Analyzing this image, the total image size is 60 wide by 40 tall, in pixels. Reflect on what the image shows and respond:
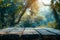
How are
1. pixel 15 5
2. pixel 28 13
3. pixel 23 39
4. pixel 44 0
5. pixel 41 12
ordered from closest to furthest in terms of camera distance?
pixel 23 39, pixel 15 5, pixel 44 0, pixel 28 13, pixel 41 12

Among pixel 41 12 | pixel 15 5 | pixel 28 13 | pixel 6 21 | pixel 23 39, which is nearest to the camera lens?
pixel 23 39

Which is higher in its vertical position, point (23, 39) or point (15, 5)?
point (23, 39)

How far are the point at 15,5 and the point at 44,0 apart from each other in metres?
2.36

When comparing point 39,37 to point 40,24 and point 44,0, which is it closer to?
point 44,0

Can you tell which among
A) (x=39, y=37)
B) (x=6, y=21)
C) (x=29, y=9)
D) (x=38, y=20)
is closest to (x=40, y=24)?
(x=38, y=20)

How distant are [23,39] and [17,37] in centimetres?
5

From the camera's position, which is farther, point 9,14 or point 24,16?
point 24,16

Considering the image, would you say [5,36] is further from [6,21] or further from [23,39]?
[6,21]

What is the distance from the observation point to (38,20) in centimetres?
1655

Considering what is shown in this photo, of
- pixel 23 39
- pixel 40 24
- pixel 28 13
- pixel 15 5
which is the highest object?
pixel 23 39

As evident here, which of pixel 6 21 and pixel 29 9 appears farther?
pixel 29 9

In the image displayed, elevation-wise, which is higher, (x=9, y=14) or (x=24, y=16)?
(x=9, y=14)

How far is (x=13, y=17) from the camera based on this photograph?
13023 millimetres

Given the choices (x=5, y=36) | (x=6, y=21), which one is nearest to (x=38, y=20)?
(x=6, y=21)
